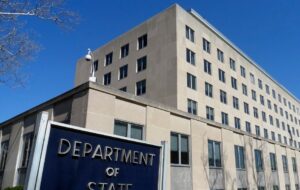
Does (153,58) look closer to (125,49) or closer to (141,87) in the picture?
(141,87)

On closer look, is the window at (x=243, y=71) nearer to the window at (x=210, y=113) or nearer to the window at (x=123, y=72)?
the window at (x=210, y=113)

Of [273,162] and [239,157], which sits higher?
[273,162]

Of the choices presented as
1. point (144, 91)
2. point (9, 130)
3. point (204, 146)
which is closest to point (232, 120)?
point (144, 91)

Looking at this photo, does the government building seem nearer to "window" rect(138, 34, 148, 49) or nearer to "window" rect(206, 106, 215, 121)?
"window" rect(138, 34, 148, 49)

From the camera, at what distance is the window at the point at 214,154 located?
1980 centimetres

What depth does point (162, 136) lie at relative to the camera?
52.9 feet

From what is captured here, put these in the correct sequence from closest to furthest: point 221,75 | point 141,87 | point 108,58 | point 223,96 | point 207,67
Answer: point 141,87 → point 207,67 → point 223,96 → point 221,75 → point 108,58

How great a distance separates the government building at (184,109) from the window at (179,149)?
0.06 meters

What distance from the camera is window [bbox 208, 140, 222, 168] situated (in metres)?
19.8

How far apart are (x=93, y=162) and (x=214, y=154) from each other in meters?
18.0

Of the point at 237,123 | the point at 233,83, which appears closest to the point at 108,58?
the point at 233,83

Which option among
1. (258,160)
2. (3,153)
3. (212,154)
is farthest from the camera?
(258,160)

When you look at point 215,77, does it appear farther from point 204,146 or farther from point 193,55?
point 204,146

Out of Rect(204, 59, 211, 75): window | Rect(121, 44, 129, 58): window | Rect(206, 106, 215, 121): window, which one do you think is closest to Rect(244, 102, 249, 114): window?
Rect(206, 106, 215, 121): window
